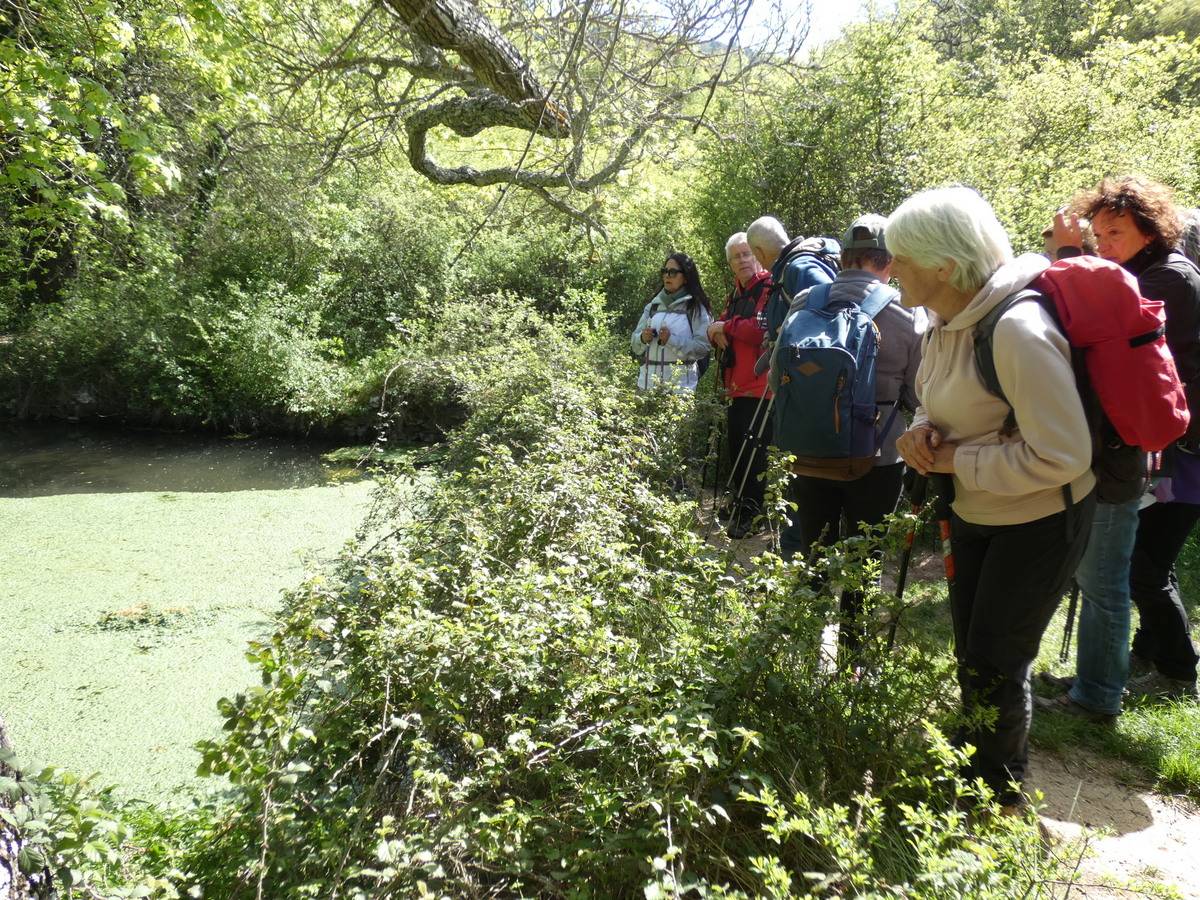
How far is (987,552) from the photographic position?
1.85 meters

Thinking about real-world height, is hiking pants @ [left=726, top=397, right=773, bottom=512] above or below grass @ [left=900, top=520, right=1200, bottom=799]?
above

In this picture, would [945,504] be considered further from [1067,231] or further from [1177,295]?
[1067,231]

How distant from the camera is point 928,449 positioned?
185cm

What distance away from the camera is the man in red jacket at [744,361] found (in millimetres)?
4086

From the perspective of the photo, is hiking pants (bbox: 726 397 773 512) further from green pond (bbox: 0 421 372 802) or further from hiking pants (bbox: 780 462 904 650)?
green pond (bbox: 0 421 372 802)

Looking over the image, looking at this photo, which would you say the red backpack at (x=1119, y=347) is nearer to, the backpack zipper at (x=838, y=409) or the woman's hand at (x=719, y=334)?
the backpack zipper at (x=838, y=409)

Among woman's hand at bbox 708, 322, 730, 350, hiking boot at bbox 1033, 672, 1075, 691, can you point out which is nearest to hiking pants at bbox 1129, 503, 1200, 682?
hiking boot at bbox 1033, 672, 1075, 691

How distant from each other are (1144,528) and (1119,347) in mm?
1306

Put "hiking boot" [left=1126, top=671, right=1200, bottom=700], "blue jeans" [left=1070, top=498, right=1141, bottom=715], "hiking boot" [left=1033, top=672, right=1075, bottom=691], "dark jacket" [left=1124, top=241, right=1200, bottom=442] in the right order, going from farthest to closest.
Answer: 1. "hiking boot" [left=1033, top=672, right=1075, bottom=691]
2. "hiking boot" [left=1126, top=671, right=1200, bottom=700]
3. "blue jeans" [left=1070, top=498, right=1141, bottom=715]
4. "dark jacket" [left=1124, top=241, right=1200, bottom=442]

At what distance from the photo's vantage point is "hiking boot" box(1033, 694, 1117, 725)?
2.46 meters

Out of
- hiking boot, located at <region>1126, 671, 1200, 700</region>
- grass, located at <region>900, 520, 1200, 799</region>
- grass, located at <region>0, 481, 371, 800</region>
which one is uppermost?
hiking boot, located at <region>1126, 671, 1200, 700</region>

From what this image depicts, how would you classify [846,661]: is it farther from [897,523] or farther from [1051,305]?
[1051,305]

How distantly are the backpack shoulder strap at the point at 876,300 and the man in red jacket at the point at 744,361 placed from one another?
54.9 inches

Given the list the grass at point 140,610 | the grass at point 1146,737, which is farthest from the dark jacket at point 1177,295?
the grass at point 140,610
